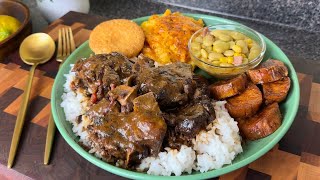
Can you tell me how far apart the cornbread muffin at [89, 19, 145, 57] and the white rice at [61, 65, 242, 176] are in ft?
1.61

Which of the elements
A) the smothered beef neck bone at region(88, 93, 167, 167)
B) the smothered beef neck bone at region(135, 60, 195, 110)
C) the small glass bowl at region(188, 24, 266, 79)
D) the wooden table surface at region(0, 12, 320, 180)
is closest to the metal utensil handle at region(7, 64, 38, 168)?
the wooden table surface at region(0, 12, 320, 180)

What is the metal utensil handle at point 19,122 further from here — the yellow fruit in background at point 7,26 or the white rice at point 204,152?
the yellow fruit in background at point 7,26

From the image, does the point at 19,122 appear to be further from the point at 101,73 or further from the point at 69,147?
the point at 101,73

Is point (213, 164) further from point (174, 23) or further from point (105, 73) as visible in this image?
point (174, 23)

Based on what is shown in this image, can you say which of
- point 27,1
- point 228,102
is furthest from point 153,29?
point 27,1

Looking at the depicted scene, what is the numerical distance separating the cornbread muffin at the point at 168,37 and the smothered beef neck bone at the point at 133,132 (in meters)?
0.53

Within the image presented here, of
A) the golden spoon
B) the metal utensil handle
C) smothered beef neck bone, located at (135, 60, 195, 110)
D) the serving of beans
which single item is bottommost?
the metal utensil handle

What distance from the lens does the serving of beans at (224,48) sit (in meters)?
1.56

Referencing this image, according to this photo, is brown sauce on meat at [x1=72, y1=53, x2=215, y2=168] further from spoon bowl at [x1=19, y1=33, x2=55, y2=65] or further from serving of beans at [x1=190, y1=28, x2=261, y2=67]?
spoon bowl at [x1=19, y1=33, x2=55, y2=65]

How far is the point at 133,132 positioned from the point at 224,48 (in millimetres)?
698

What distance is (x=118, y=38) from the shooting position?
1.71 metres

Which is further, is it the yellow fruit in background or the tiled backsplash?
the tiled backsplash

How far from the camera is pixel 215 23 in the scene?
1869 millimetres

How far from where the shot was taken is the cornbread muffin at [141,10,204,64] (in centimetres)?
168
